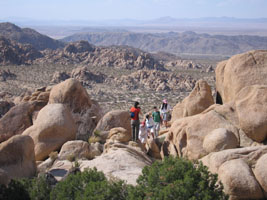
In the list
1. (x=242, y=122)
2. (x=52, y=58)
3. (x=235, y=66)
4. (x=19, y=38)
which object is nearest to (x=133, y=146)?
(x=242, y=122)

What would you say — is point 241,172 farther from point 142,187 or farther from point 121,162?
point 121,162

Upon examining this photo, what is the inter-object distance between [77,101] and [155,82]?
4689 cm

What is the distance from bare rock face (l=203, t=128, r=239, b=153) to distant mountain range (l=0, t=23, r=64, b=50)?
134685 mm

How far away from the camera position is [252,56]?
14.1 meters

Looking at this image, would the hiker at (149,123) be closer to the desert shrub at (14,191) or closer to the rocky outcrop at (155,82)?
the desert shrub at (14,191)

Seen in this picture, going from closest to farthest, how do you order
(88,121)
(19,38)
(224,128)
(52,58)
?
(224,128) < (88,121) < (52,58) < (19,38)

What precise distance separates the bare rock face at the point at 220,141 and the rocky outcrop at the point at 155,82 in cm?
4910

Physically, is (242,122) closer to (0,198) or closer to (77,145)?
(77,145)

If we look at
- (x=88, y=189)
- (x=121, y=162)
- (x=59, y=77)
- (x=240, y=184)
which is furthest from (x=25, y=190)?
(x=59, y=77)

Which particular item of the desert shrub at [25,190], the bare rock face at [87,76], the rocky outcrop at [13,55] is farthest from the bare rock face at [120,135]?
the rocky outcrop at [13,55]

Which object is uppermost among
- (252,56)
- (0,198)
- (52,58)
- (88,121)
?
(252,56)

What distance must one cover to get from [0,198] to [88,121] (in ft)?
33.7

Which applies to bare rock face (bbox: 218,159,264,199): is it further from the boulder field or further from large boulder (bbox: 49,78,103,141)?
large boulder (bbox: 49,78,103,141)

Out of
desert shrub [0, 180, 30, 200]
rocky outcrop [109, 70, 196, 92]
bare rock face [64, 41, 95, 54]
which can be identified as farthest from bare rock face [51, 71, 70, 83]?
desert shrub [0, 180, 30, 200]
